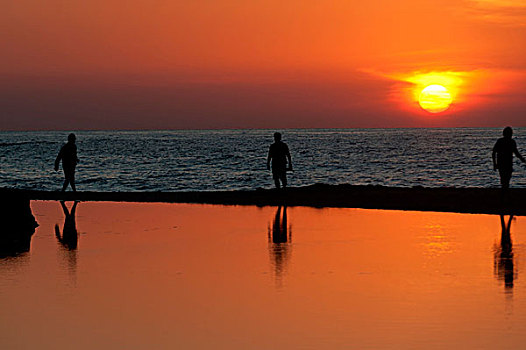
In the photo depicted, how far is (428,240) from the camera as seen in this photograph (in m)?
13.5

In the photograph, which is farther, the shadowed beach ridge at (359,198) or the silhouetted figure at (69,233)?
the shadowed beach ridge at (359,198)

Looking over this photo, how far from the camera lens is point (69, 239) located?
14.2 meters

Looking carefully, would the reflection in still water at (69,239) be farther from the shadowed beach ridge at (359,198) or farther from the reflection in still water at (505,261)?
the reflection in still water at (505,261)

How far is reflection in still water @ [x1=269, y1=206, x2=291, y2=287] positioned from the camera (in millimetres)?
10656

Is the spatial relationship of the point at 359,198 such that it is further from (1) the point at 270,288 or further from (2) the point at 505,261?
(1) the point at 270,288

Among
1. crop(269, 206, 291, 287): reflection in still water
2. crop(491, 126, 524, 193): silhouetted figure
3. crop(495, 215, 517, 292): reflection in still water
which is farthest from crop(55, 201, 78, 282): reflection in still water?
crop(491, 126, 524, 193): silhouetted figure

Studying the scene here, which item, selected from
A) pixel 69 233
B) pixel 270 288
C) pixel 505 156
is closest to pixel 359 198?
pixel 505 156

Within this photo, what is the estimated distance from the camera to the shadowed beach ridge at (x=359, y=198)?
19.4m

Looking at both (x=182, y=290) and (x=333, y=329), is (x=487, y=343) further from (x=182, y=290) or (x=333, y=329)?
(x=182, y=290)

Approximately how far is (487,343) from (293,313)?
6.66ft

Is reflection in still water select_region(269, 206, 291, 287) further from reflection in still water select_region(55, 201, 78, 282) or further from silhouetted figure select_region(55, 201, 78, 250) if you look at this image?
silhouetted figure select_region(55, 201, 78, 250)

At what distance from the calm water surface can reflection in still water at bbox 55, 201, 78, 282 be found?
79 millimetres

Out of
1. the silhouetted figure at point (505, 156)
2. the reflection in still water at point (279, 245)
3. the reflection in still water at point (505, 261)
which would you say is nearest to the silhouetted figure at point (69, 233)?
the reflection in still water at point (279, 245)

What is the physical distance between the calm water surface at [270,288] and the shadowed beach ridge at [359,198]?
3.12 m
